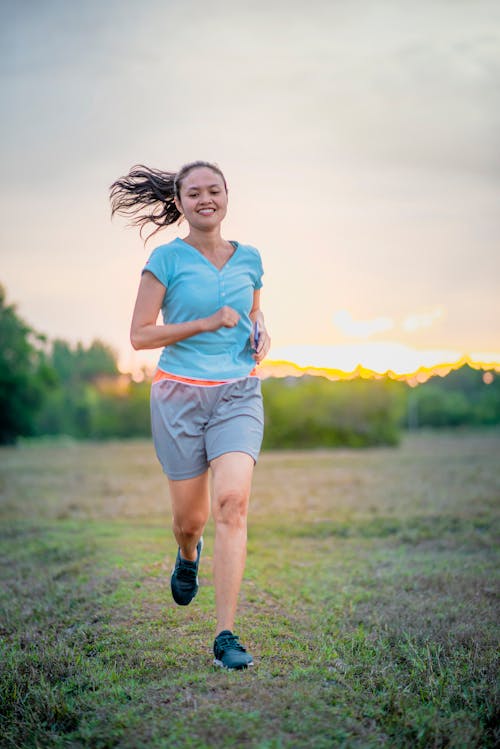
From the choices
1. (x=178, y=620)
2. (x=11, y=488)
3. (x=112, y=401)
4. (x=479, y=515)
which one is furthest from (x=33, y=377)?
(x=178, y=620)

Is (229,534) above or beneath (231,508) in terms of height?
beneath

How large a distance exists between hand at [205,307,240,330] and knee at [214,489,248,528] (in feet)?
2.98

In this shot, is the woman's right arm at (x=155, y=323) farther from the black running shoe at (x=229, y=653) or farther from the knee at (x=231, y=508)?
the black running shoe at (x=229, y=653)

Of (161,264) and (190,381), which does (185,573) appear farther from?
(161,264)

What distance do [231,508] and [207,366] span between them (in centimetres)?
83

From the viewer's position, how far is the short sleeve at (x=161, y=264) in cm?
457

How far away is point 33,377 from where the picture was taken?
48969 mm

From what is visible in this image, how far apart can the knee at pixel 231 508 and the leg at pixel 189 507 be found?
13.7 inches

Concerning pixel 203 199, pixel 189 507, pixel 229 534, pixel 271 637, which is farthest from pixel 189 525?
pixel 203 199

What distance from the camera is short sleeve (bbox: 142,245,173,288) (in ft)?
15.0

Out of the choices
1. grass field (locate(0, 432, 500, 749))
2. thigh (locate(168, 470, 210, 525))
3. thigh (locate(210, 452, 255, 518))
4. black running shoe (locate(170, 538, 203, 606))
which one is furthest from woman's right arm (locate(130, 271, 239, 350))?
grass field (locate(0, 432, 500, 749))

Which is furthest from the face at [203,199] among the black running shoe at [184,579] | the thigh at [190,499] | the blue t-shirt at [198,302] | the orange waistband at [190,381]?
the black running shoe at [184,579]

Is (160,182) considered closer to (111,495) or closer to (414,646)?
(414,646)

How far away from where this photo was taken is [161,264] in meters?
4.59
